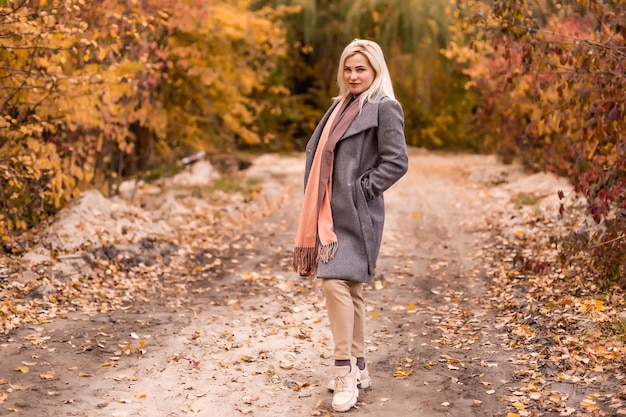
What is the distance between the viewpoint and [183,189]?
11867mm

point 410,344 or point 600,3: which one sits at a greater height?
point 600,3

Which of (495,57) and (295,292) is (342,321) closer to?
(295,292)

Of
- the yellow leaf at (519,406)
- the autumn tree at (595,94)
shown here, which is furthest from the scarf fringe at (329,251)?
the autumn tree at (595,94)

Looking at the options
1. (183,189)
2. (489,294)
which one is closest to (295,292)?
(489,294)

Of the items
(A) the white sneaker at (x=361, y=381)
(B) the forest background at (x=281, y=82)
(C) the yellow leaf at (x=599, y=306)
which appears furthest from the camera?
(B) the forest background at (x=281, y=82)

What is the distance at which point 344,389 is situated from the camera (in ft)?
13.3

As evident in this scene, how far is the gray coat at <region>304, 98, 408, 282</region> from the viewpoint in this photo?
403 centimetres

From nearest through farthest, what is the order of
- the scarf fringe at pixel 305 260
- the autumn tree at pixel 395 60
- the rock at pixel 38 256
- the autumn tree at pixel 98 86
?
the scarf fringe at pixel 305 260, the autumn tree at pixel 98 86, the rock at pixel 38 256, the autumn tree at pixel 395 60

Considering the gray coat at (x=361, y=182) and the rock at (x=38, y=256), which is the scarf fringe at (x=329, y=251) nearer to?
the gray coat at (x=361, y=182)

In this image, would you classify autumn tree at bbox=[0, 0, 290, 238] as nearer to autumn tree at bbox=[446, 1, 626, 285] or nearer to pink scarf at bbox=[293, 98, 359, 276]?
pink scarf at bbox=[293, 98, 359, 276]

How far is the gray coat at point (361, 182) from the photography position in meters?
4.03

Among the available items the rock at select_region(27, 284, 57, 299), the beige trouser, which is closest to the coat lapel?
the beige trouser

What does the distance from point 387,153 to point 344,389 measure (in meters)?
1.30

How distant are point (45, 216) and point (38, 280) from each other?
6.08 feet
